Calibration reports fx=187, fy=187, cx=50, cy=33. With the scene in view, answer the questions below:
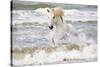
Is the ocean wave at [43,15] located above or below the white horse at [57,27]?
above

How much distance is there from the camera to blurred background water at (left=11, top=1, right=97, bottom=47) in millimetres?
2211

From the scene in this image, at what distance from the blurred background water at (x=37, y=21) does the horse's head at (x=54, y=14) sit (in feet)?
0.15

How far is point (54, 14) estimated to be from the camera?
2.37 metres

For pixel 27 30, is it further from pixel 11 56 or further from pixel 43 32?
pixel 11 56

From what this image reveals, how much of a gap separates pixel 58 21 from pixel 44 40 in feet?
1.00

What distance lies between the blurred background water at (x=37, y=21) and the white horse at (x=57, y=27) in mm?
54

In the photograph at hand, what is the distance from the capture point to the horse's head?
2348 mm

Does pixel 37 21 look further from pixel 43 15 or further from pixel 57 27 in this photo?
pixel 57 27

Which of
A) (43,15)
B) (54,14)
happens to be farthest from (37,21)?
(54,14)

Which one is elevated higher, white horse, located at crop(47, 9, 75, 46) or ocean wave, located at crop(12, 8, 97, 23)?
ocean wave, located at crop(12, 8, 97, 23)

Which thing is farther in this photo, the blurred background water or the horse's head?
the horse's head

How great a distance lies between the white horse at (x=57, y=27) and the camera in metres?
2.35

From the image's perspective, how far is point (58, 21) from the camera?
2.38m

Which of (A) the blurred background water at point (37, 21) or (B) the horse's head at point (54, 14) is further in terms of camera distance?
(B) the horse's head at point (54, 14)
